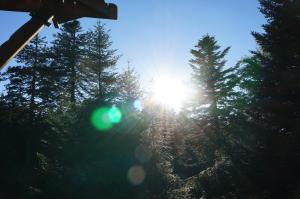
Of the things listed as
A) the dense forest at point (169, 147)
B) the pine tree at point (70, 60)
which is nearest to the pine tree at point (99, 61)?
the pine tree at point (70, 60)

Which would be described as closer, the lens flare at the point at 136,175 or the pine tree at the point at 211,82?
the lens flare at the point at 136,175

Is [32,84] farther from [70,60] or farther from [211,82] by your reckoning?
[211,82]

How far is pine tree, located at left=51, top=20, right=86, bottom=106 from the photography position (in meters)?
36.6

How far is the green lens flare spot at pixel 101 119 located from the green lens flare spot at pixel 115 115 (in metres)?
0.16

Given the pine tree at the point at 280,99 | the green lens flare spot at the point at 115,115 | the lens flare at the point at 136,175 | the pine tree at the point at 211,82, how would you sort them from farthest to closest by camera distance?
the pine tree at the point at 211,82 < the green lens flare spot at the point at 115,115 < the lens flare at the point at 136,175 < the pine tree at the point at 280,99

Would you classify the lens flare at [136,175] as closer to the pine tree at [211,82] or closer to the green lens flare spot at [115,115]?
the green lens flare spot at [115,115]

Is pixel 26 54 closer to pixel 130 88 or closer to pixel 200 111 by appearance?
pixel 130 88

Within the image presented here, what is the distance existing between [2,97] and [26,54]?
539cm

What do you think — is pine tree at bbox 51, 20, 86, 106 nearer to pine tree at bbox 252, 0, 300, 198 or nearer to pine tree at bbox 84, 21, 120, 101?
pine tree at bbox 84, 21, 120, 101

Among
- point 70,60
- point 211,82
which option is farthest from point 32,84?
point 211,82

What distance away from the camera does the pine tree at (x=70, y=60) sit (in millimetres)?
36628

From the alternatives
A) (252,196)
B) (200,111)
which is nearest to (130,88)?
(200,111)

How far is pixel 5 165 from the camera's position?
29422 mm

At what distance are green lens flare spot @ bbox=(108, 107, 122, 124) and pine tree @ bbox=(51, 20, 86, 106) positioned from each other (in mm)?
19484
